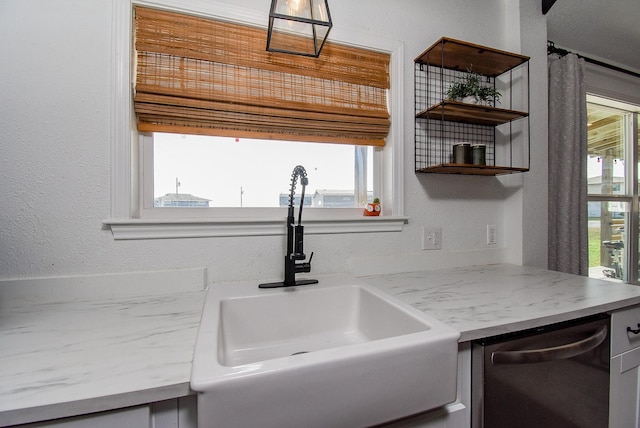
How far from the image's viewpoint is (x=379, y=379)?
56 centimetres

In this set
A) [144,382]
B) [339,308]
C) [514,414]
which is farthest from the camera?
[339,308]

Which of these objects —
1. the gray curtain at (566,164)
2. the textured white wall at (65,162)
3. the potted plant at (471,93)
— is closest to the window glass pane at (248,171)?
the textured white wall at (65,162)

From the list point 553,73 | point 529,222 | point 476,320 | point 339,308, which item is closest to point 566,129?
point 553,73

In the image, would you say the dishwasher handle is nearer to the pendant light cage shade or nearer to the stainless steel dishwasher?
the stainless steel dishwasher

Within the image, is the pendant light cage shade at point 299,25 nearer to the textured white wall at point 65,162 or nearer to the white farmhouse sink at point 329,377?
the textured white wall at point 65,162

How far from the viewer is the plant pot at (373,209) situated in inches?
52.0

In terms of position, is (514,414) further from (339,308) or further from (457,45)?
(457,45)

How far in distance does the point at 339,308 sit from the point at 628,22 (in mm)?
2425

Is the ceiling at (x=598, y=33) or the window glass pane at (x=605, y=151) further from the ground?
the ceiling at (x=598, y=33)

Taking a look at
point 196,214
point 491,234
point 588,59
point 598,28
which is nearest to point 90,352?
point 196,214

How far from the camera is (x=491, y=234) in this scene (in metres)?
1.50

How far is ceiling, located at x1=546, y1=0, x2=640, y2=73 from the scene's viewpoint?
1.59 metres

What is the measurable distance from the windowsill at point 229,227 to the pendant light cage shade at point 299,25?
0.64m

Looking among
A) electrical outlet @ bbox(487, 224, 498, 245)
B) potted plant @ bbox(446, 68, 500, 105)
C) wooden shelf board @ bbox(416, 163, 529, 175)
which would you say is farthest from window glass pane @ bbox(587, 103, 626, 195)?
potted plant @ bbox(446, 68, 500, 105)
